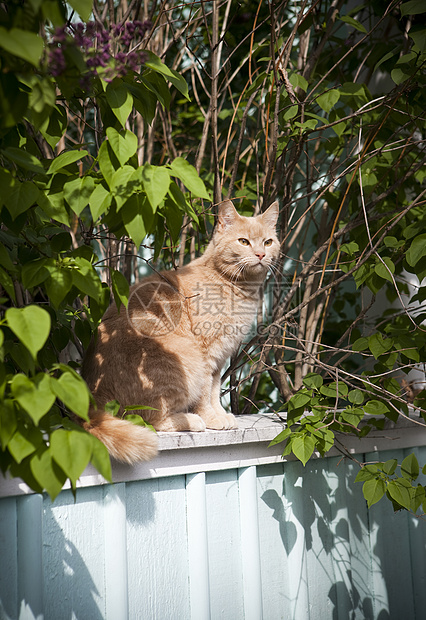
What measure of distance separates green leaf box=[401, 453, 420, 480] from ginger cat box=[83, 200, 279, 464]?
630mm

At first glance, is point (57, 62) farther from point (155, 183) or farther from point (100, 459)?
point (100, 459)

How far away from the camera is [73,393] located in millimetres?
991

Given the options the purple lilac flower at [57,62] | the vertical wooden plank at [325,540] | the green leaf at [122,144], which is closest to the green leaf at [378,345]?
the vertical wooden plank at [325,540]

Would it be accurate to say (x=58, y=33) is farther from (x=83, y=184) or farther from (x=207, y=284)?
(x=207, y=284)

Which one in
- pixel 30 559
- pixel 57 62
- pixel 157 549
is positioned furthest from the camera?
pixel 157 549

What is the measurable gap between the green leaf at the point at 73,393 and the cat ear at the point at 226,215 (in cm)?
155

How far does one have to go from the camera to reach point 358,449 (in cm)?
214

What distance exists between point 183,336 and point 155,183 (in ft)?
3.50

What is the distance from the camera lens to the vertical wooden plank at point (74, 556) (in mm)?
1400

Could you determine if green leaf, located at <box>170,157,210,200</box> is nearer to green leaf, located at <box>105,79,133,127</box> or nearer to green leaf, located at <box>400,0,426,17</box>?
green leaf, located at <box>105,79,133,127</box>

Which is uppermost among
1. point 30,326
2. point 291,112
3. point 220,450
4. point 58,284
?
point 291,112

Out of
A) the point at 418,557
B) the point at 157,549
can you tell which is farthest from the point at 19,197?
the point at 418,557

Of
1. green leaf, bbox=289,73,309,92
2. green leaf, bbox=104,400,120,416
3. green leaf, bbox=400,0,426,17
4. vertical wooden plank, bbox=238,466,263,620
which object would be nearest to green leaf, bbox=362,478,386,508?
vertical wooden plank, bbox=238,466,263,620

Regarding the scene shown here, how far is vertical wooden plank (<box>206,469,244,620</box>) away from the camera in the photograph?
175 cm
